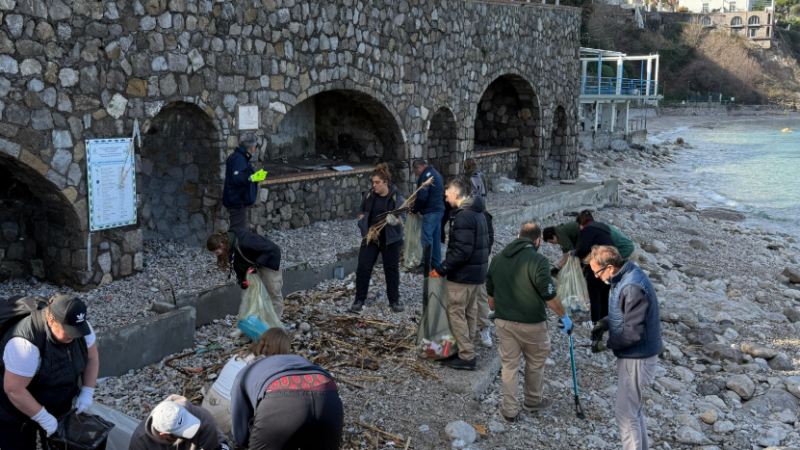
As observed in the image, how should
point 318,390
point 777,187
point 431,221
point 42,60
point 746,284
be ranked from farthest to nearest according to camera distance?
point 777,187
point 746,284
point 431,221
point 42,60
point 318,390

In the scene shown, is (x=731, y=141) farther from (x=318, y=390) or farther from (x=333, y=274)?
(x=318, y=390)

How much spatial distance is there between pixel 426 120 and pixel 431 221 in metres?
4.78

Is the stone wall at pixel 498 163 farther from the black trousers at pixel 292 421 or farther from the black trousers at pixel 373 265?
the black trousers at pixel 292 421

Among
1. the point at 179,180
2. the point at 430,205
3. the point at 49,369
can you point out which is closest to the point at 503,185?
the point at 430,205

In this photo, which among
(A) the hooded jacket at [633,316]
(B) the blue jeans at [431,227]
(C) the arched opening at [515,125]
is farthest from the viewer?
(C) the arched opening at [515,125]

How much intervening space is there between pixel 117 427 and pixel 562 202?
39.4 feet

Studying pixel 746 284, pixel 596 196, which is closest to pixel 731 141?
pixel 596 196

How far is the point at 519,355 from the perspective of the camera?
5422mm

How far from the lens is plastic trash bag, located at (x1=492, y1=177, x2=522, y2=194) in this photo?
15484 millimetres

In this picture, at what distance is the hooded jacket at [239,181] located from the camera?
26.2 feet

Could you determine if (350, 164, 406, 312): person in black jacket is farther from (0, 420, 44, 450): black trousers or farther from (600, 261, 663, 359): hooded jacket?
(0, 420, 44, 450): black trousers

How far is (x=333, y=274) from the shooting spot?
8.68 meters

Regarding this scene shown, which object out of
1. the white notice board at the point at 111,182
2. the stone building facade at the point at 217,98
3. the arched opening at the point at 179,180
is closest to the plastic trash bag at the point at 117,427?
the stone building facade at the point at 217,98

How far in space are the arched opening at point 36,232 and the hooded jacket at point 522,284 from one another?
4.77 m
